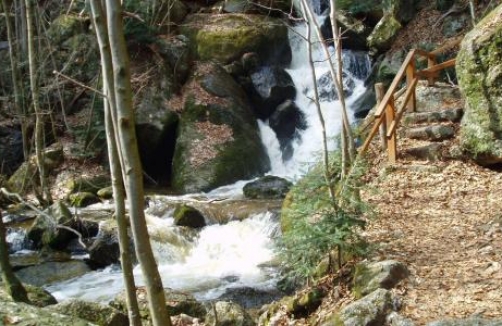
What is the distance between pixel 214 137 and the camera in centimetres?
1588

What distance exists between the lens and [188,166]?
15.0 metres

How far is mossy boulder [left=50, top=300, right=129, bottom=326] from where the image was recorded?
5739mm

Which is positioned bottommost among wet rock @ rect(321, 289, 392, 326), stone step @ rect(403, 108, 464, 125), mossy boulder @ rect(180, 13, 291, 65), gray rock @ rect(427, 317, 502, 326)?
wet rock @ rect(321, 289, 392, 326)

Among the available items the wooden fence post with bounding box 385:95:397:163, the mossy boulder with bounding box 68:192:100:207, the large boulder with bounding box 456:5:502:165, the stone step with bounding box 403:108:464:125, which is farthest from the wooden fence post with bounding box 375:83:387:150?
→ the mossy boulder with bounding box 68:192:100:207

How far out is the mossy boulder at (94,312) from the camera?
5.74 metres

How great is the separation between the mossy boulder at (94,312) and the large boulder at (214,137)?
8587mm

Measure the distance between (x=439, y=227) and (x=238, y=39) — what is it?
45.7 feet

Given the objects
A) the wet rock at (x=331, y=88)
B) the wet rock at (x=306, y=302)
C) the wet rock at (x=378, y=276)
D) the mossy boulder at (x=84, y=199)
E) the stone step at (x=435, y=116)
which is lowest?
the wet rock at (x=306, y=302)

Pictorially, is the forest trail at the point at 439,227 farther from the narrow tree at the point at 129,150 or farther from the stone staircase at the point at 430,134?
the narrow tree at the point at 129,150

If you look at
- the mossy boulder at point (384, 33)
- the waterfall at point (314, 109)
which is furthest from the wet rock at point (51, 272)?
the mossy boulder at point (384, 33)

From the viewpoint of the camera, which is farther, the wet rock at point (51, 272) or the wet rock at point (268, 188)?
the wet rock at point (268, 188)

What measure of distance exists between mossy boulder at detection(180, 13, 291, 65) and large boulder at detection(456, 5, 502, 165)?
36.0ft

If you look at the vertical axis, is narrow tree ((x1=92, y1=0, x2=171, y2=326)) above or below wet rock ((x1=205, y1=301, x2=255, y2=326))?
above

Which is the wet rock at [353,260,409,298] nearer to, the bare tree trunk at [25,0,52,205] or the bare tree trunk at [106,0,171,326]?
the bare tree trunk at [106,0,171,326]
